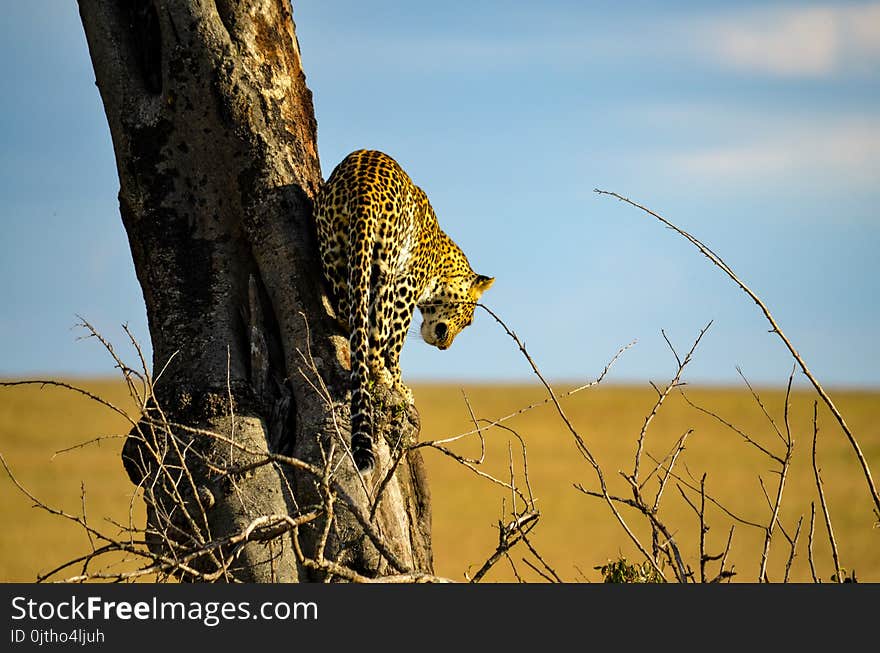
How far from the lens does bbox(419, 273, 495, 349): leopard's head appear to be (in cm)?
785

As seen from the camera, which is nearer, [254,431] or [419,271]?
[254,431]

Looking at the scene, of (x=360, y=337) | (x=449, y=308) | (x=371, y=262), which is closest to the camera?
(x=360, y=337)

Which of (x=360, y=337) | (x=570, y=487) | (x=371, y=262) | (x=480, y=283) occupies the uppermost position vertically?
(x=570, y=487)

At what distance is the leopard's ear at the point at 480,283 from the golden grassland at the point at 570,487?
3224mm

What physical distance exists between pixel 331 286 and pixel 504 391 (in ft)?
198

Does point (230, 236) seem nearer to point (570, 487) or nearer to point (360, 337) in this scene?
point (360, 337)

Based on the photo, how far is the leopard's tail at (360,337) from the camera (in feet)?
17.5

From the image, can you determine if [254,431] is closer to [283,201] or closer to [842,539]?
[283,201]

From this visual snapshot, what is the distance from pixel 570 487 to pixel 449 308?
2088 cm

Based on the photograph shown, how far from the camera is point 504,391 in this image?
2598 inches

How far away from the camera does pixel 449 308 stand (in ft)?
26.3

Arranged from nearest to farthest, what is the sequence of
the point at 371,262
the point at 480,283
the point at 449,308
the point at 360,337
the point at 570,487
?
the point at 360,337, the point at 371,262, the point at 449,308, the point at 480,283, the point at 570,487

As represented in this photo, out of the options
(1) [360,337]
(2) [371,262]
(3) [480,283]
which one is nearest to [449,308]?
(3) [480,283]

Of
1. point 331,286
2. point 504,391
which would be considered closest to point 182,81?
point 331,286
